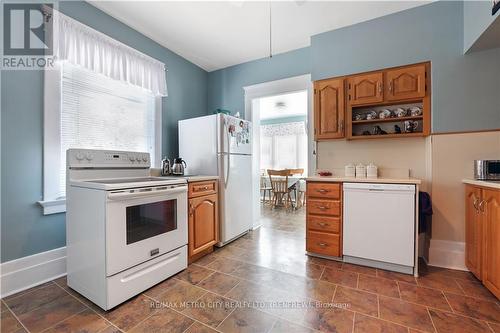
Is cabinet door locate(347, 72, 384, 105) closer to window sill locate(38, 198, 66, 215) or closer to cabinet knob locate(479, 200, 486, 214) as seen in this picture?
cabinet knob locate(479, 200, 486, 214)

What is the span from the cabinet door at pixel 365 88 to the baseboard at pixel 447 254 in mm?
1631

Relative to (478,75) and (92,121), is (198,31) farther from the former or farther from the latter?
(478,75)

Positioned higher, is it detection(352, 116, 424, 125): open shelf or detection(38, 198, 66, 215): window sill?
detection(352, 116, 424, 125): open shelf

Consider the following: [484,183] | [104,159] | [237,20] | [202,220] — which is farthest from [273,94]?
[484,183]

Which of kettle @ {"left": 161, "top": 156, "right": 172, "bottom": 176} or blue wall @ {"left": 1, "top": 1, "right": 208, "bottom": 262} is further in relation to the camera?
kettle @ {"left": 161, "top": 156, "right": 172, "bottom": 176}

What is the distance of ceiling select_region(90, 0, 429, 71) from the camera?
90.0 inches

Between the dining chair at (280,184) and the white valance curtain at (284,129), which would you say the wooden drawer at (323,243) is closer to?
the dining chair at (280,184)

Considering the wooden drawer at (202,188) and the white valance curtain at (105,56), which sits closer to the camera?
the white valance curtain at (105,56)

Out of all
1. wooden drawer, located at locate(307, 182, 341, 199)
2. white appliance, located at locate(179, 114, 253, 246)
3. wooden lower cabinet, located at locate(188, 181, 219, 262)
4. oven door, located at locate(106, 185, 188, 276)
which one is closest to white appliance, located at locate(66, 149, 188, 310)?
oven door, located at locate(106, 185, 188, 276)

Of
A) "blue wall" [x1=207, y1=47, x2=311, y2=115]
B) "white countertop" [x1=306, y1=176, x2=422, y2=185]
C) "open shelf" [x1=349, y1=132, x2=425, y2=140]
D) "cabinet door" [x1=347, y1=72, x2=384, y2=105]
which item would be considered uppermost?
"blue wall" [x1=207, y1=47, x2=311, y2=115]

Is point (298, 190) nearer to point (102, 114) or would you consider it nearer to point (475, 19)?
point (475, 19)

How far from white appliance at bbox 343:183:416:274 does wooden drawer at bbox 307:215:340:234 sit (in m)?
0.08
